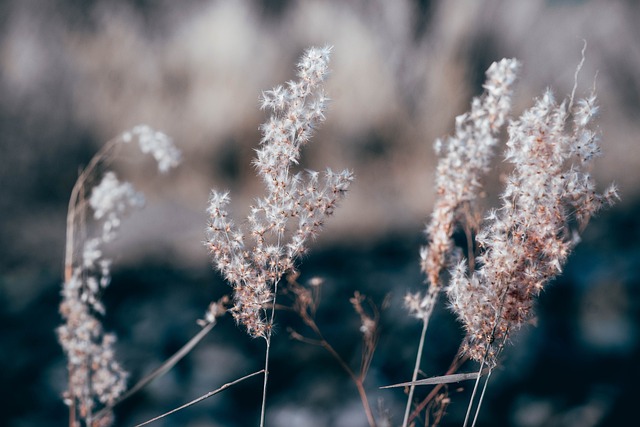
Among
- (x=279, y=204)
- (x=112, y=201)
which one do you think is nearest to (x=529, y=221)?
(x=279, y=204)

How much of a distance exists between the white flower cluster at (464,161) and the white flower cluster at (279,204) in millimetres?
206

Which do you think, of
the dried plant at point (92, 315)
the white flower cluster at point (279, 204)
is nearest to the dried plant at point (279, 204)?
the white flower cluster at point (279, 204)

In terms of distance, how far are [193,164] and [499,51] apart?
1.19 m

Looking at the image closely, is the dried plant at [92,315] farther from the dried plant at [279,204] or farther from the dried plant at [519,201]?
the dried plant at [519,201]

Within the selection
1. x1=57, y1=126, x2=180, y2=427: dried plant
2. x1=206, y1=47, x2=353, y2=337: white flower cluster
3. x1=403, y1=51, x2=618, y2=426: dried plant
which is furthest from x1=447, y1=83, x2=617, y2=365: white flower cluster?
x1=57, y1=126, x2=180, y2=427: dried plant

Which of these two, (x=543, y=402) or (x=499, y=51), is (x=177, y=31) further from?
(x=543, y=402)

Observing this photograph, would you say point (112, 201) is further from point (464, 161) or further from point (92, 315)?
point (464, 161)

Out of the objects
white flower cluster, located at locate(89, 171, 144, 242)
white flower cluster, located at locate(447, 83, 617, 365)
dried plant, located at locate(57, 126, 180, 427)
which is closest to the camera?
white flower cluster, located at locate(447, 83, 617, 365)

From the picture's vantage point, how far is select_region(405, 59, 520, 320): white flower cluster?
1099mm

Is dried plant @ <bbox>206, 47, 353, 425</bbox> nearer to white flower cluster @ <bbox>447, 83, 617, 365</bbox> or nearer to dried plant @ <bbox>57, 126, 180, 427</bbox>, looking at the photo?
white flower cluster @ <bbox>447, 83, 617, 365</bbox>

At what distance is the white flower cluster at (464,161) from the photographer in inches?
43.3

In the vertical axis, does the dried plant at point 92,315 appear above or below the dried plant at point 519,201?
above

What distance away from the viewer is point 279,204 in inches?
42.6

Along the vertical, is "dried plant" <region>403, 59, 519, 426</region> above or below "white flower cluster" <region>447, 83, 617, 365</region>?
above
